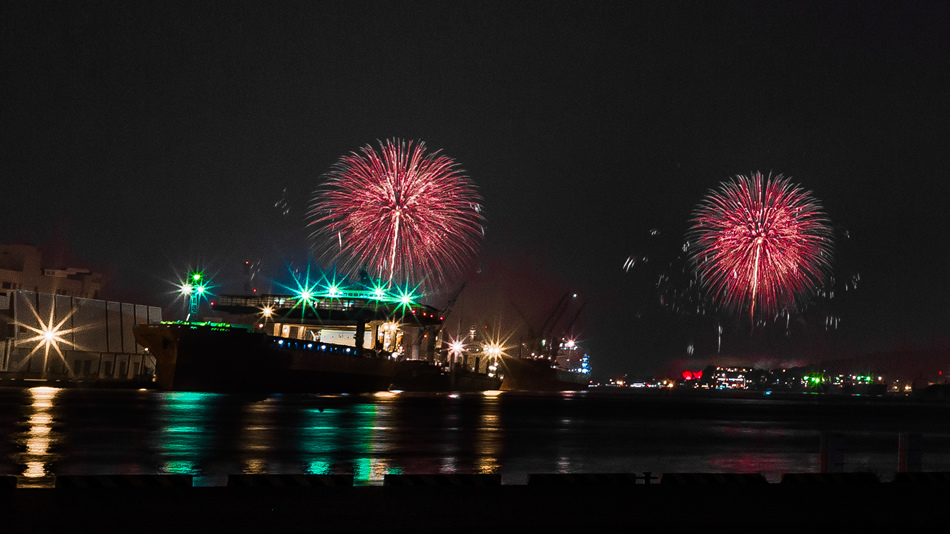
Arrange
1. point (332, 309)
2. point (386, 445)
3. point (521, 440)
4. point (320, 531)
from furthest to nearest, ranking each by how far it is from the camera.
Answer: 1. point (332, 309)
2. point (521, 440)
3. point (386, 445)
4. point (320, 531)

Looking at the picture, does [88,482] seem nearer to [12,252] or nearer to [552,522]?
[552,522]

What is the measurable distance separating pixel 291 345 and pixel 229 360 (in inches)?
370

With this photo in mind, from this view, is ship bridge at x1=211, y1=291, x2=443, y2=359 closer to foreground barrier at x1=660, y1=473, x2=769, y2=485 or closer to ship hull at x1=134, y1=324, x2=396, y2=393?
ship hull at x1=134, y1=324, x2=396, y2=393

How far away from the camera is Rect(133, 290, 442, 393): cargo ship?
96.1 meters

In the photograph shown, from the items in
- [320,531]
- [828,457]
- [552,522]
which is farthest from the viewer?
[828,457]

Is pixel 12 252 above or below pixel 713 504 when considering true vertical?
above

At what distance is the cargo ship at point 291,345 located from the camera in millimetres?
96125

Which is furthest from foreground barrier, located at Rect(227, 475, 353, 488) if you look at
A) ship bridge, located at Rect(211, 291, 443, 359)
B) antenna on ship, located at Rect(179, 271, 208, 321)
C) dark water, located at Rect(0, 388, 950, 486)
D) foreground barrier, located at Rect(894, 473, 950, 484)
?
ship bridge, located at Rect(211, 291, 443, 359)

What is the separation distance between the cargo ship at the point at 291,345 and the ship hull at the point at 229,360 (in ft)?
0.33

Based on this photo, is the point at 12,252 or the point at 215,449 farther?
the point at 12,252

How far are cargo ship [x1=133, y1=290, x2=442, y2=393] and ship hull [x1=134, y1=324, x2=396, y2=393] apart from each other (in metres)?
0.10

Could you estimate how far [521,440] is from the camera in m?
36.7

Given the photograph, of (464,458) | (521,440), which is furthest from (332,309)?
(464,458)

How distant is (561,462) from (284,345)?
8081cm
